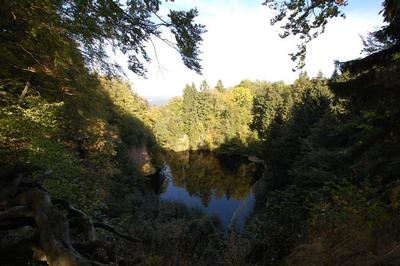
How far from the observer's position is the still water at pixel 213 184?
1272 inches

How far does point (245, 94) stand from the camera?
8356cm

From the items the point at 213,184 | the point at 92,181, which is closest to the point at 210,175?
the point at 213,184

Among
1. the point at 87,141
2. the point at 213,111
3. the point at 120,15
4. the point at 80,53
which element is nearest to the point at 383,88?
the point at 120,15

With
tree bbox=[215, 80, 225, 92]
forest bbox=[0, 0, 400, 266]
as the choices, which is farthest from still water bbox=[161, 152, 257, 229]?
tree bbox=[215, 80, 225, 92]

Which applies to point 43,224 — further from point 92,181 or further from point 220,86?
point 220,86

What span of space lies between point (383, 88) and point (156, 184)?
34405 mm

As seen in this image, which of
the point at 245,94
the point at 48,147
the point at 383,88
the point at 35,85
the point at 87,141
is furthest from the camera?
the point at 245,94

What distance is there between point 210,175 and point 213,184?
574 centimetres

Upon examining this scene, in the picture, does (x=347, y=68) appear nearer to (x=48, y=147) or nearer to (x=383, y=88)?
(x=383, y=88)

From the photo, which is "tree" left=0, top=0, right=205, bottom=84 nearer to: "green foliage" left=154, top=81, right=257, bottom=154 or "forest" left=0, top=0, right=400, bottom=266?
"forest" left=0, top=0, right=400, bottom=266

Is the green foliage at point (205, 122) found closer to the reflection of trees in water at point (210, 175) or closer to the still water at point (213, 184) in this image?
the reflection of trees in water at point (210, 175)

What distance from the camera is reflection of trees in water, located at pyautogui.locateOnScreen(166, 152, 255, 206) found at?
39.3m

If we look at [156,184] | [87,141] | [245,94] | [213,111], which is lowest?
[156,184]

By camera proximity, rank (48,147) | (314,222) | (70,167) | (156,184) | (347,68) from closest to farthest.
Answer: (314,222) → (347,68) → (48,147) → (70,167) → (156,184)
